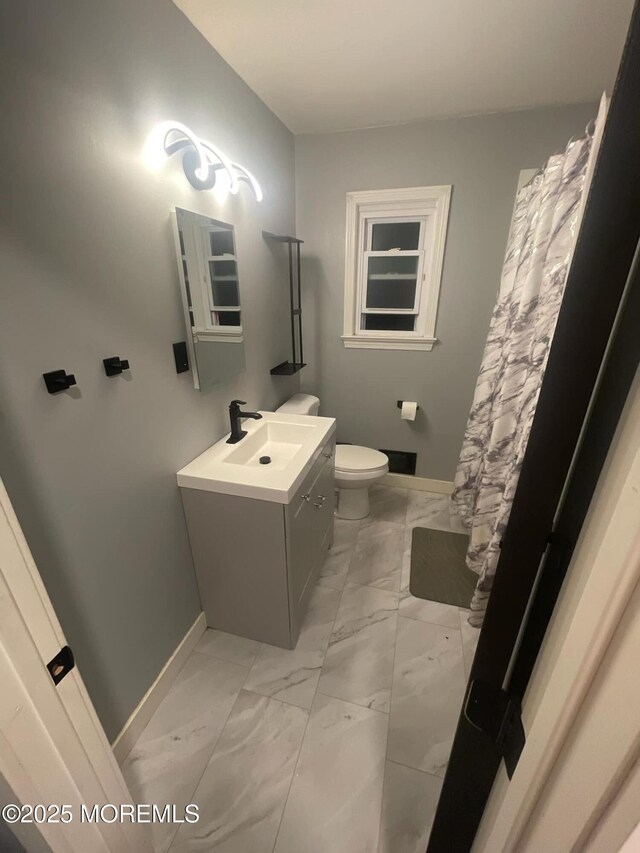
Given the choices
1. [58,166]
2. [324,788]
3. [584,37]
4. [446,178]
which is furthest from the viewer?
[446,178]

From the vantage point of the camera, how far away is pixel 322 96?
1746 millimetres

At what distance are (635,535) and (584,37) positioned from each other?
6.76ft

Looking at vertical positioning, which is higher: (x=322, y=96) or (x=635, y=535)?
(x=322, y=96)

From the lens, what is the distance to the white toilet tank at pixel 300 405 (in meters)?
2.26

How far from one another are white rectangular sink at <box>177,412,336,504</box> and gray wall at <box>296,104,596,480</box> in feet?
2.92

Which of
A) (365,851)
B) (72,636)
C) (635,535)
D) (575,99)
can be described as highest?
(575,99)

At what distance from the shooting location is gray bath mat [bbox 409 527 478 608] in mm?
1873

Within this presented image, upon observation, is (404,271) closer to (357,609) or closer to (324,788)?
(357,609)

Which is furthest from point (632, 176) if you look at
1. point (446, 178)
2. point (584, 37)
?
point (446, 178)

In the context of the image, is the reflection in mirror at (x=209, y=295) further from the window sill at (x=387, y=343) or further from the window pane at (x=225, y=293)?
the window sill at (x=387, y=343)

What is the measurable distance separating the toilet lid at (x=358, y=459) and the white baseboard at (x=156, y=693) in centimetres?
114

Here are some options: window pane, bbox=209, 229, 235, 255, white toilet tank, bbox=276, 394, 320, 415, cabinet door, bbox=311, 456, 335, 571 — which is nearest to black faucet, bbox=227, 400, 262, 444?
cabinet door, bbox=311, 456, 335, 571

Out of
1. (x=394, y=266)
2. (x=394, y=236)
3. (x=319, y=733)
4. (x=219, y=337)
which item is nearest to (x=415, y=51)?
(x=394, y=236)


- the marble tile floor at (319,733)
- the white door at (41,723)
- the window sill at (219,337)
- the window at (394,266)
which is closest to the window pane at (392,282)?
the window at (394,266)
